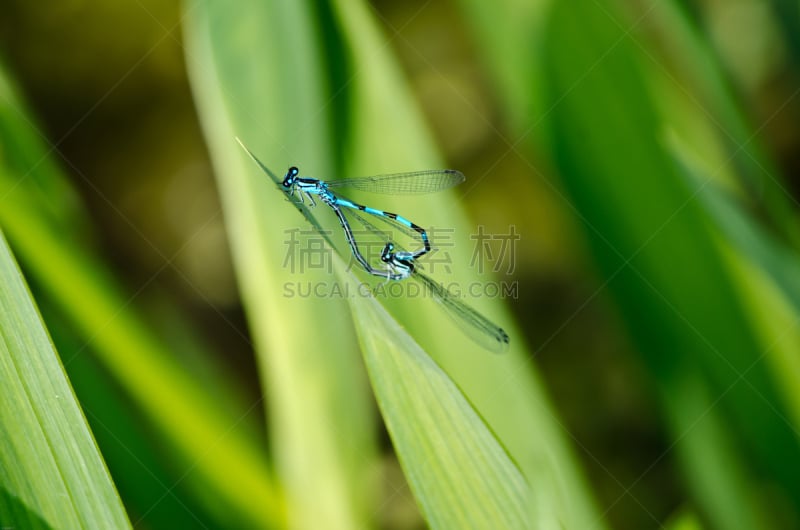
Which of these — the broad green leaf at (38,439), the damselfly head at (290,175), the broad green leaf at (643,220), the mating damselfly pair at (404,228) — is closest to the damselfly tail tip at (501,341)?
the mating damselfly pair at (404,228)

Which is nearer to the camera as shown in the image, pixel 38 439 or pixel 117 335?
pixel 38 439

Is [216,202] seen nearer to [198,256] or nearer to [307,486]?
[198,256]

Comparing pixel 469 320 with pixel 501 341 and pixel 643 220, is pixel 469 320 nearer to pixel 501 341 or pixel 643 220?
pixel 501 341

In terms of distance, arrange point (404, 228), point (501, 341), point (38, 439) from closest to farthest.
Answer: point (38, 439)
point (501, 341)
point (404, 228)

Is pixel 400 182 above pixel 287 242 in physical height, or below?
above

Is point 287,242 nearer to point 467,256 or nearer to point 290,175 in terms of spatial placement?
point 290,175

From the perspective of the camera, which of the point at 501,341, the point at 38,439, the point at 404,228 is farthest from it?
the point at 404,228

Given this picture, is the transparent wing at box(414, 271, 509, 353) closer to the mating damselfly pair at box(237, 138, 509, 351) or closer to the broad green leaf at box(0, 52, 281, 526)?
the mating damselfly pair at box(237, 138, 509, 351)

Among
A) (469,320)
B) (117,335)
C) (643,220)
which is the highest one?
(643,220)

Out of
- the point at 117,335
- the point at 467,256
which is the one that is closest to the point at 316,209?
the point at 467,256
